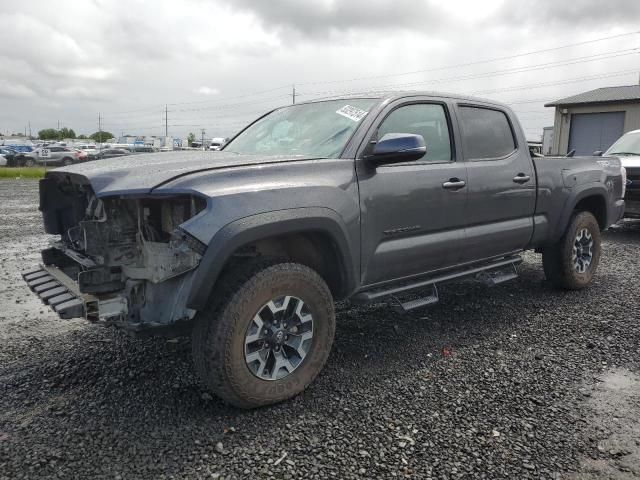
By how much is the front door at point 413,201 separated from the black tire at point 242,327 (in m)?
0.59

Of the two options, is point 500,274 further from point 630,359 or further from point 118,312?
point 118,312

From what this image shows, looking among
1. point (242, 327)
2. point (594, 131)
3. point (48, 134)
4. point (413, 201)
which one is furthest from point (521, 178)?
point (48, 134)

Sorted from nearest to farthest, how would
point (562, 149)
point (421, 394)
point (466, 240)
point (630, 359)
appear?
1. point (421, 394)
2. point (630, 359)
3. point (466, 240)
4. point (562, 149)

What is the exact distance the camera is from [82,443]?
2658 millimetres

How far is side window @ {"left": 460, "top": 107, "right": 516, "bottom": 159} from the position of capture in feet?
14.4

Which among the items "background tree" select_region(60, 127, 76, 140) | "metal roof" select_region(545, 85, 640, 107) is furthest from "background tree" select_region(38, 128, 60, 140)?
"metal roof" select_region(545, 85, 640, 107)

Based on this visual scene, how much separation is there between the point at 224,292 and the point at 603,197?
458 centimetres

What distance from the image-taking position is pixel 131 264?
2.95 m

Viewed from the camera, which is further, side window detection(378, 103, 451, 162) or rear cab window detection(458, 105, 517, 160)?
rear cab window detection(458, 105, 517, 160)

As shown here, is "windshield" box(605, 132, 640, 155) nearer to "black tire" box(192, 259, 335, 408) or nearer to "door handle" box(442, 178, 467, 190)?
"door handle" box(442, 178, 467, 190)

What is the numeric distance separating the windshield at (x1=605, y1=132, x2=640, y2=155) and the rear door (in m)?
6.33

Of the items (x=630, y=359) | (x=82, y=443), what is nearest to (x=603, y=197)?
(x=630, y=359)

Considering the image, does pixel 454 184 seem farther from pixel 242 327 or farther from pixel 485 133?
pixel 242 327

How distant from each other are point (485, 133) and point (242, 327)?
2.91 meters
